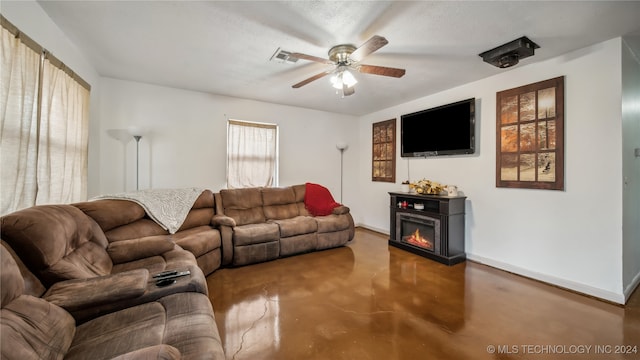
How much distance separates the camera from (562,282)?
2.69m

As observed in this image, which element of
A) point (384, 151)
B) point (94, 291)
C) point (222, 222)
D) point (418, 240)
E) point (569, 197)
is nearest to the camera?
point (94, 291)

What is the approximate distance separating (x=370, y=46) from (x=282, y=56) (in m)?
1.10

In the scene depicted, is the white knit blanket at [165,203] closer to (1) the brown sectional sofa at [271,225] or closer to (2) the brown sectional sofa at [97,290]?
(2) the brown sectional sofa at [97,290]

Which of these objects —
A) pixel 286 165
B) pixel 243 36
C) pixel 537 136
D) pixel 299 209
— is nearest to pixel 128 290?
pixel 243 36

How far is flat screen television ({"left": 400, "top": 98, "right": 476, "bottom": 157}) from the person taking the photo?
3.54m

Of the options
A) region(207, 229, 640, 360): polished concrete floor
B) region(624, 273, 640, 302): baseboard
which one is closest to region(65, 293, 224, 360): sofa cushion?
region(207, 229, 640, 360): polished concrete floor

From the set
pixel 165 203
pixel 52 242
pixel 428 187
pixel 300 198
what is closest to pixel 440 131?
pixel 428 187

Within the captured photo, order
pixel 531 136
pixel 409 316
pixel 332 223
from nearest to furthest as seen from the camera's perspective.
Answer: pixel 409 316, pixel 531 136, pixel 332 223

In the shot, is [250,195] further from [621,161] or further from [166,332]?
Answer: [621,161]

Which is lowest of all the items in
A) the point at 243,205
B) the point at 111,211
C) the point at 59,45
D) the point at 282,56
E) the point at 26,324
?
the point at 26,324

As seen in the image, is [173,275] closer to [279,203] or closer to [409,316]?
[409,316]

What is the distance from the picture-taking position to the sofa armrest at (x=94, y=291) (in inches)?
49.4

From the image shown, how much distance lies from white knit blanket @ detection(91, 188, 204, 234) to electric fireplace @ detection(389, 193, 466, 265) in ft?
10.4

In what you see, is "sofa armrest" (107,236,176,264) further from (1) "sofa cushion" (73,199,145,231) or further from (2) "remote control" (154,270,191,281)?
(2) "remote control" (154,270,191,281)
